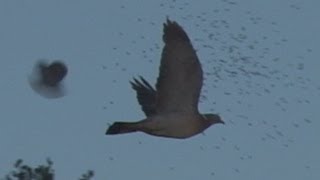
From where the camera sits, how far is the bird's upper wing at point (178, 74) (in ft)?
37.9

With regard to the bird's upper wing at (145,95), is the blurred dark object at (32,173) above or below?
below

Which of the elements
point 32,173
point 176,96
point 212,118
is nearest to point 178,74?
point 176,96

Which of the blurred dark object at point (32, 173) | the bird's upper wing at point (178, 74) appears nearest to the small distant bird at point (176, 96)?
the bird's upper wing at point (178, 74)

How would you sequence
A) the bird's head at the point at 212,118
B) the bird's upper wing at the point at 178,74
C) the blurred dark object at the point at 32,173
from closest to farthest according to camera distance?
1. the bird's upper wing at the point at 178,74
2. the bird's head at the point at 212,118
3. the blurred dark object at the point at 32,173

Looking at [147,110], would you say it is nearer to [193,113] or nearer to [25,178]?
[193,113]

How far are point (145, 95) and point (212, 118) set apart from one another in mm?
1242

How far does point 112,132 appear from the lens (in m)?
11.6

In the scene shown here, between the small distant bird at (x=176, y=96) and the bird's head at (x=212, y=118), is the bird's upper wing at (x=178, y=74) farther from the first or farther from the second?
the bird's head at (x=212, y=118)

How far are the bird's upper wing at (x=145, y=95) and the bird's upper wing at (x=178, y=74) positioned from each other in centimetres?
41

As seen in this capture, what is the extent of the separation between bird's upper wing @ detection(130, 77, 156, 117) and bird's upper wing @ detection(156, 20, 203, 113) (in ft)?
1.34

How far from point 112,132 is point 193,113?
76 cm

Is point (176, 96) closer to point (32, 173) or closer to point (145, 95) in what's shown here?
point (145, 95)

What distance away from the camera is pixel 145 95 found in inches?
518

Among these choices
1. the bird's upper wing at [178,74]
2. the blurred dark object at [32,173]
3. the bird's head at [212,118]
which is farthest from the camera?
the blurred dark object at [32,173]
